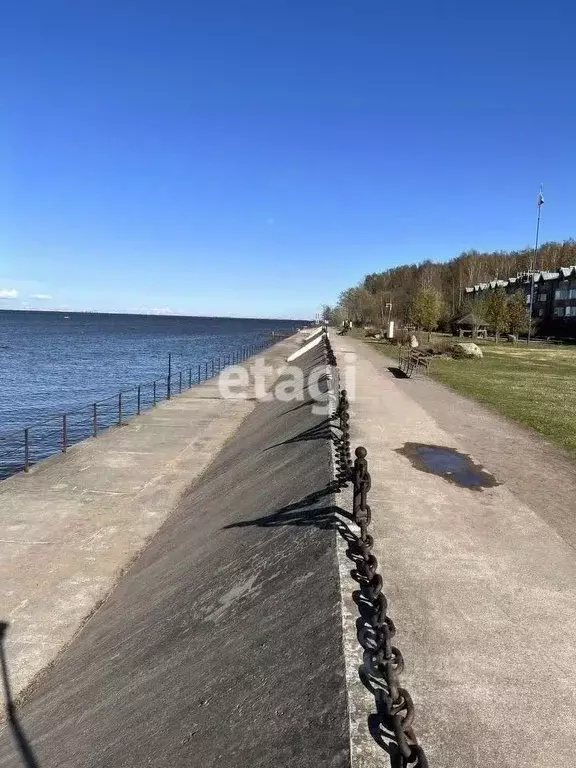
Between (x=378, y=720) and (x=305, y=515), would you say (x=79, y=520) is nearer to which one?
(x=305, y=515)

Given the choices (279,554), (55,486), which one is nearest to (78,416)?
(55,486)

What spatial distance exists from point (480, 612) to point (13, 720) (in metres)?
4.29

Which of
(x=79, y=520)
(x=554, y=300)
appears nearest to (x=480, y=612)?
(x=79, y=520)

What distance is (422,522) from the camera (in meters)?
5.87

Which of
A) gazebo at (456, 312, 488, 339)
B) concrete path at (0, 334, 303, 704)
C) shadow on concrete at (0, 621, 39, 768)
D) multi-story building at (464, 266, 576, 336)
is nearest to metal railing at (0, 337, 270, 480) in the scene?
concrete path at (0, 334, 303, 704)

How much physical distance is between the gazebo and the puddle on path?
46.9 metres

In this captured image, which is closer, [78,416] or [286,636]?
[286,636]

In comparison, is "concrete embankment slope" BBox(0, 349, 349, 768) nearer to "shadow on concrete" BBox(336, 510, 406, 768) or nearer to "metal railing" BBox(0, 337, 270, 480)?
"shadow on concrete" BBox(336, 510, 406, 768)

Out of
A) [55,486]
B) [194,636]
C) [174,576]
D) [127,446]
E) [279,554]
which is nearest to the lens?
[194,636]

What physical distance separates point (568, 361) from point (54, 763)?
34846 mm

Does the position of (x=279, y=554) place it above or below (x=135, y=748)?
above

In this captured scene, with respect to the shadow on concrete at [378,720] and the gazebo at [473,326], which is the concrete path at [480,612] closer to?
the shadow on concrete at [378,720]

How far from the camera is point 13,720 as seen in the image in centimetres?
504

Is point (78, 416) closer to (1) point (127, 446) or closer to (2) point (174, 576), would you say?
(1) point (127, 446)
